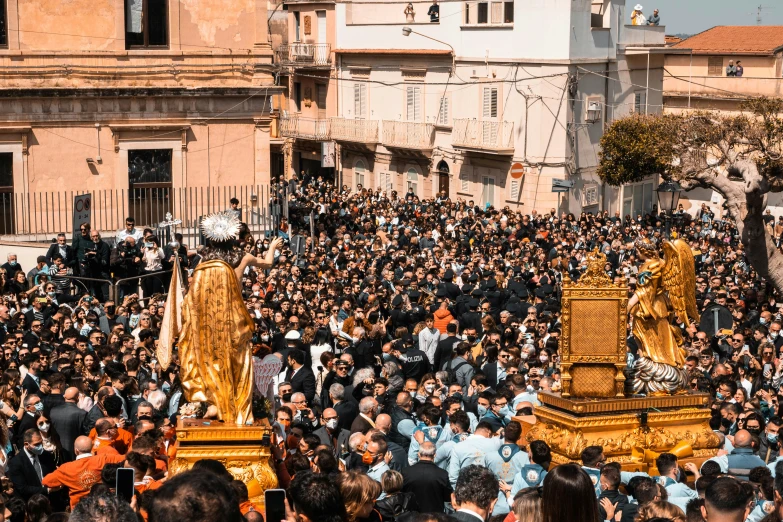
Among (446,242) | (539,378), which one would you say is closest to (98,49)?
(446,242)

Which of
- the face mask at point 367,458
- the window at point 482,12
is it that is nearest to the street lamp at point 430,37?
the window at point 482,12

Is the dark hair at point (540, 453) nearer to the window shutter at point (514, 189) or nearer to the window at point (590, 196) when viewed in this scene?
the window shutter at point (514, 189)

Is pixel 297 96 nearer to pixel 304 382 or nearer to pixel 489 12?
pixel 489 12

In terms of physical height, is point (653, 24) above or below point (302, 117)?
above

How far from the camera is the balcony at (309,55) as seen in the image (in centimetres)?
4794

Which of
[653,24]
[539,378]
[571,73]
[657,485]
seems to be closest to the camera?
[657,485]

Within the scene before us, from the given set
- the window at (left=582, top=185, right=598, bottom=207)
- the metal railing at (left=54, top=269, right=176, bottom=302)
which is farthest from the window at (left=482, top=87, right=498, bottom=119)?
the metal railing at (left=54, top=269, right=176, bottom=302)

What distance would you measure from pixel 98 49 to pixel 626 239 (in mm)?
12488

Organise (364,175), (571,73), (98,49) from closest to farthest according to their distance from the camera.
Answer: (98,49) → (571,73) → (364,175)

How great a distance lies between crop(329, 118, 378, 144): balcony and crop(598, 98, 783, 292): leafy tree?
34.7ft

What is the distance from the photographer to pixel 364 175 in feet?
153

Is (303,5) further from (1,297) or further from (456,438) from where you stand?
(456,438)

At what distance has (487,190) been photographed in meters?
40.8

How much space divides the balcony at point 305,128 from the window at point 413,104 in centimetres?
478
